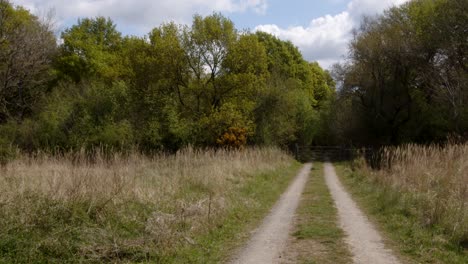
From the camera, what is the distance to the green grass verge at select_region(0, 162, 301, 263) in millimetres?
7715

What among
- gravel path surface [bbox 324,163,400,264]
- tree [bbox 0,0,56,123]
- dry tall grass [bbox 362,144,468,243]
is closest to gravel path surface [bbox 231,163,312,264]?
gravel path surface [bbox 324,163,400,264]

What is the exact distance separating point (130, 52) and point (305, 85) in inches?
1117

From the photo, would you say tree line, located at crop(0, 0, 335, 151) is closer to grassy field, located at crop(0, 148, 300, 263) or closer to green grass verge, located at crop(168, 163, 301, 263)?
green grass verge, located at crop(168, 163, 301, 263)

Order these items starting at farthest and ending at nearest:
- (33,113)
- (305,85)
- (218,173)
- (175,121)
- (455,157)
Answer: (305,85)
(33,113)
(175,121)
(218,173)
(455,157)

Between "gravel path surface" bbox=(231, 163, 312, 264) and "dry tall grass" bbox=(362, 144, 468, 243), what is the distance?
127 inches

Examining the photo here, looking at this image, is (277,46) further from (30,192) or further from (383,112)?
(30,192)

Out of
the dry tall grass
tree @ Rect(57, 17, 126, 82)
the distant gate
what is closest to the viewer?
the dry tall grass

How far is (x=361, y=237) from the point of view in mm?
9844

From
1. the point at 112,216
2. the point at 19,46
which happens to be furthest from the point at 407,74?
the point at 112,216

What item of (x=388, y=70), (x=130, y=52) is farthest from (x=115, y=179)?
(x=388, y=70)

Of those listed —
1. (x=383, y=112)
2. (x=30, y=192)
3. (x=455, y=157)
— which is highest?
(x=383, y=112)

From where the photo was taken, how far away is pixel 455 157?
49.6 feet

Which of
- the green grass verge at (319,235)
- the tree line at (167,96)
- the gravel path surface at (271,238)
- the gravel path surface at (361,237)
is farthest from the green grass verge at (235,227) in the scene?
the tree line at (167,96)

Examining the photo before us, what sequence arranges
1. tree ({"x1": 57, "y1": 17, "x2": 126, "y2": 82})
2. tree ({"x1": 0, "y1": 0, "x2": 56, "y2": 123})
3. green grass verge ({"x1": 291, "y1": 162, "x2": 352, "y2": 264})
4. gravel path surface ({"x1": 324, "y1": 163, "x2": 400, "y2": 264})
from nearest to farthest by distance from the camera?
gravel path surface ({"x1": 324, "y1": 163, "x2": 400, "y2": 264}) → green grass verge ({"x1": 291, "y1": 162, "x2": 352, "y2": 264}) → tree ({"x1": 0, "y1": 0, "x2": 56, "y2": 123}) → tree ({"x1": 57, "y1": 17, "x2": 126, "y2": 82})
